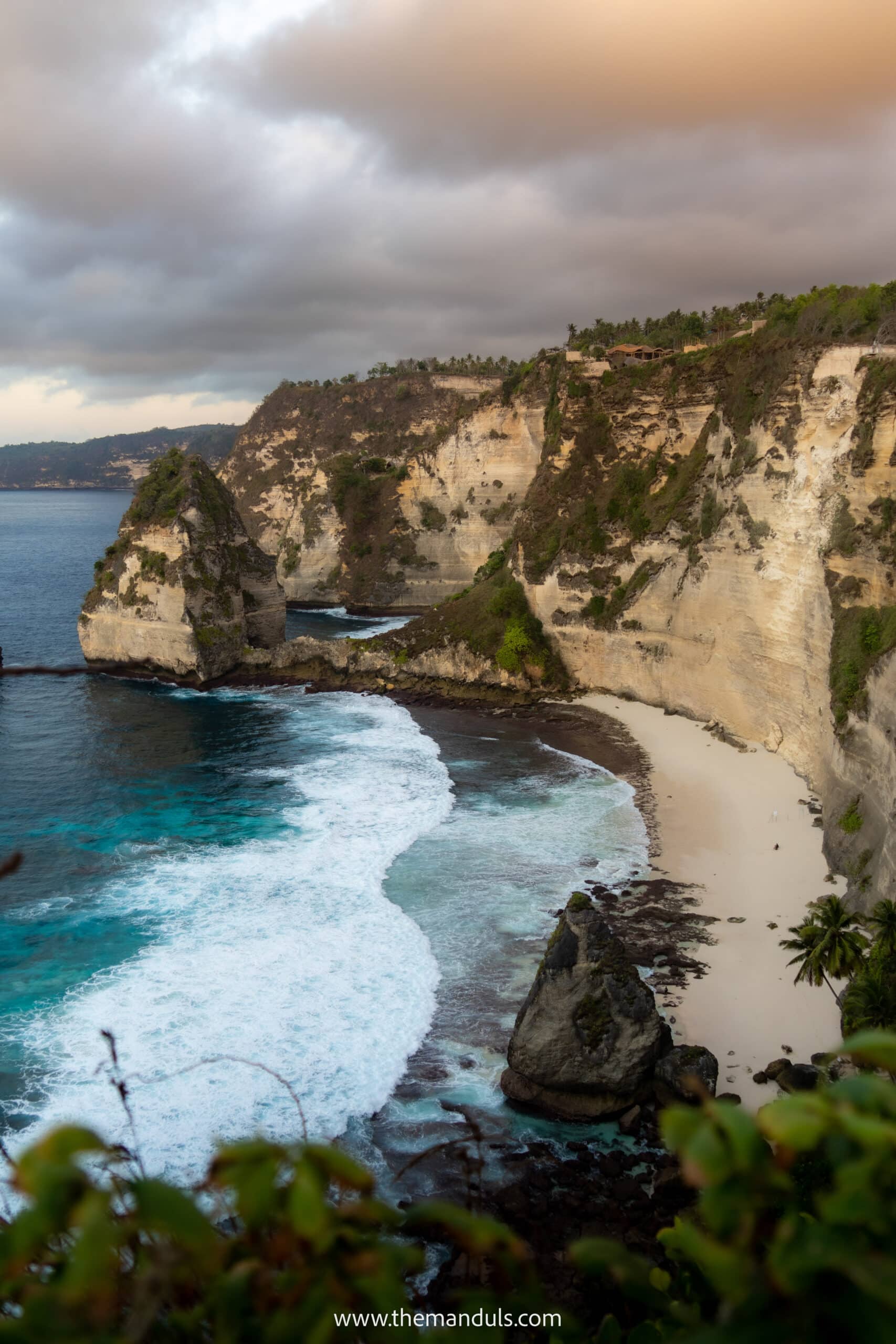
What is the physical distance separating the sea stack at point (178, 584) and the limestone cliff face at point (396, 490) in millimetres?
26171

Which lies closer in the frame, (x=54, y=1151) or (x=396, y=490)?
(x=54, y=1151)

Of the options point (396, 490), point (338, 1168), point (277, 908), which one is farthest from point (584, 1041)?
point (396, 490)

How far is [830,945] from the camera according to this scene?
2042 cm

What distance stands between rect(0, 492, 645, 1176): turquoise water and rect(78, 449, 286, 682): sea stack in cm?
996

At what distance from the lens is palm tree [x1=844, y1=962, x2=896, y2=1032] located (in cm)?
1770

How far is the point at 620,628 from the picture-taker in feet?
168

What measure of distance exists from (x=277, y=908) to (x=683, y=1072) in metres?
14.6

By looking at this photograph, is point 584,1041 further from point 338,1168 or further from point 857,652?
point 857,652

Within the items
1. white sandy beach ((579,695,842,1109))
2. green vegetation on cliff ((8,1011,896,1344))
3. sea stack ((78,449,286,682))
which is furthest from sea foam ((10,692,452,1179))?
sea stack ((78,449,286,682))

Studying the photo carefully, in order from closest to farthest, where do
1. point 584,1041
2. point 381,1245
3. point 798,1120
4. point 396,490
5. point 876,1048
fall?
point 798,1120, point 876,1048, point 381,1245, point 584,1041, point 396,490

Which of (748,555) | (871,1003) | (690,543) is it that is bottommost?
(871,1003)

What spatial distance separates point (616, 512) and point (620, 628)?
812 centimetres

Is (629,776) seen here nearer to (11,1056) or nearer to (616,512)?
(616,512)

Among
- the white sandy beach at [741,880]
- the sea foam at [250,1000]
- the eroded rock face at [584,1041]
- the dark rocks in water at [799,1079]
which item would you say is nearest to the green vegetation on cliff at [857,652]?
the white sandy beach at [741,880]
